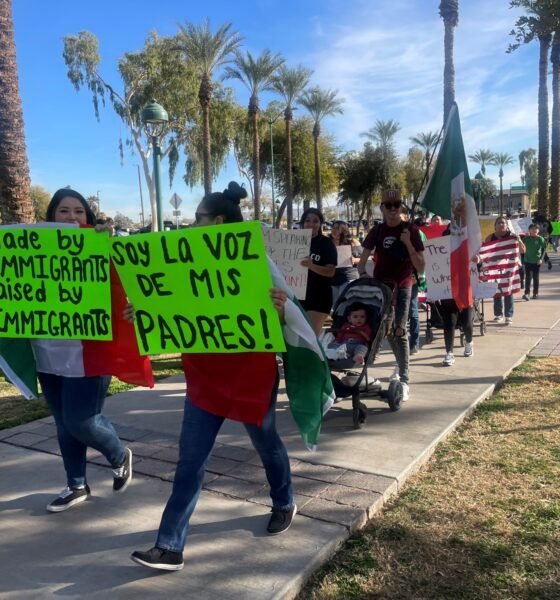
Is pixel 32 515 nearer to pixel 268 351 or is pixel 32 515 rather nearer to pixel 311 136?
pixel 268 351

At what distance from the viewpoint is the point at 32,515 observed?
345cm

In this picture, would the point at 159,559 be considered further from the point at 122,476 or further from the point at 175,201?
the point at 175,201

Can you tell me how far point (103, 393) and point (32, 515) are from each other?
2.89ft

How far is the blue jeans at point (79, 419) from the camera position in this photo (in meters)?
3.19

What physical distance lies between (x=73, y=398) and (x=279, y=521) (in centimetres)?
131

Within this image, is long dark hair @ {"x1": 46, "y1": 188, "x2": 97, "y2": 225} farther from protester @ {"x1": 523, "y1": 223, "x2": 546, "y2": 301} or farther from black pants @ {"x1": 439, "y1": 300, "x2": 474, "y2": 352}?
protester @ {"x1": 523, "y1": 223, "x2": 546, "y2": 301}

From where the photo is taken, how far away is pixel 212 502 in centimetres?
350

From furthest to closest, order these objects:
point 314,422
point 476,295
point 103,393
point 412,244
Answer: point 476,295
point 412,244
point 103,393
point 314,422

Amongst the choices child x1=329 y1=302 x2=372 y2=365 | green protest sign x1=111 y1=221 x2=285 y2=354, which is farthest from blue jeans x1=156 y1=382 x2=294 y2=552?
child x1=329 y1=302 x2=372 y2=365

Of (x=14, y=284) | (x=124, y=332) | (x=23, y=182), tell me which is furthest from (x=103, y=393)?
(x=23, y=182)

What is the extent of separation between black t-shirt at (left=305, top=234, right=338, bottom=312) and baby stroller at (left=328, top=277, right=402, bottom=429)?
28cm

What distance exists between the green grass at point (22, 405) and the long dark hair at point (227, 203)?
3463mm

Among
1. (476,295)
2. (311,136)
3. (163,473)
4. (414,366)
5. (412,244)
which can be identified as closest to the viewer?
(163,473)

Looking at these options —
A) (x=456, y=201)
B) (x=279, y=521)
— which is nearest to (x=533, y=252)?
(x=456, y=201)
